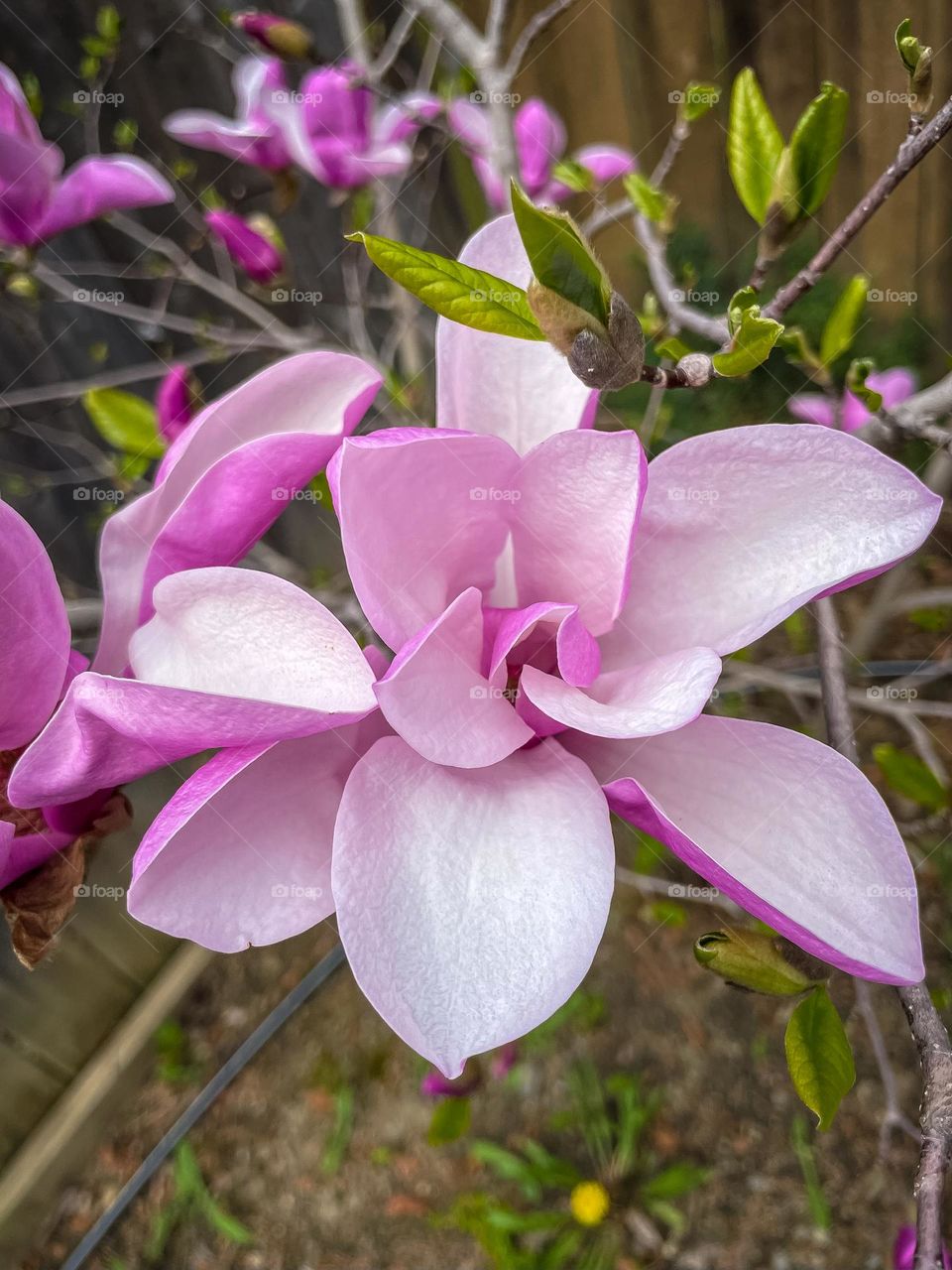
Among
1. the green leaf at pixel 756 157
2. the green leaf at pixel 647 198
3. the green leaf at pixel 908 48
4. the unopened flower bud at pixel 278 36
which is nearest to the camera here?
the green leaf at pixel 908 48

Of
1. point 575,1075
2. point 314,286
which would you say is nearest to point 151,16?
point 314,286

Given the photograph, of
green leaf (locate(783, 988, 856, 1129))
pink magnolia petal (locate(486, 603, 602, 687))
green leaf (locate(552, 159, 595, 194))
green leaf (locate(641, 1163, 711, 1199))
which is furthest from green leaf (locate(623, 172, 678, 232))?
green leaf (locate(641, 1163, 711, 1199))

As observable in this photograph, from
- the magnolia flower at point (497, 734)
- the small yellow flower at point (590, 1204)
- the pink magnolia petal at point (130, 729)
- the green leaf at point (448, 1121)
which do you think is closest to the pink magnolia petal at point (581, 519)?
the magnolia flower at point (497, 734)

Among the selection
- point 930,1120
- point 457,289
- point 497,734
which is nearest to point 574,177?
point 457,289

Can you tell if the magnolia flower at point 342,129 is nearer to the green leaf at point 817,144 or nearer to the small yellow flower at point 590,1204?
the green leaf at point 817,144

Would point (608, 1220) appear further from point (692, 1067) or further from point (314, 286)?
point (314, 286)

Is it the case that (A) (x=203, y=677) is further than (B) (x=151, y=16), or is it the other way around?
(B) (x=151, y=16)
